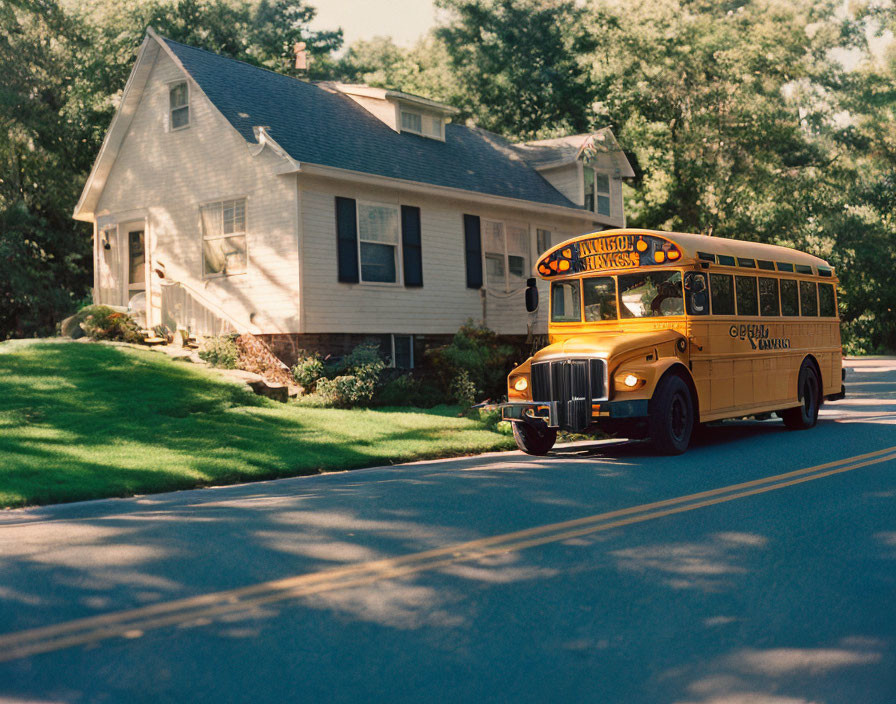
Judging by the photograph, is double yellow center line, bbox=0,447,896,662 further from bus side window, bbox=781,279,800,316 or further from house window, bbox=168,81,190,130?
house window, bbox=168,81,190,130

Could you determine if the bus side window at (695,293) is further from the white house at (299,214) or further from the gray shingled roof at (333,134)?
the gray shingled roof at (333,134)

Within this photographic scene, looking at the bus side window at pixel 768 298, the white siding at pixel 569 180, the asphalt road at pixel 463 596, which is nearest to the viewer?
the asphalt road at pixel 463 596

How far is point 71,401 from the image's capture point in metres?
14.7

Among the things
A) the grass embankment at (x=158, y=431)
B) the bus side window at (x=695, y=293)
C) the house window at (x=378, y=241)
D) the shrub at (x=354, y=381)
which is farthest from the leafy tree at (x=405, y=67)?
the bus side window at (x=695, y=293)

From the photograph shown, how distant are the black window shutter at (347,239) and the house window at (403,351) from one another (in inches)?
79.1

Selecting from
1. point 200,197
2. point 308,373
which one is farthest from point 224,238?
point 308,373

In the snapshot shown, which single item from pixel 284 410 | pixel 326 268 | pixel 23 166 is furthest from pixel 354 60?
pixel 284 410

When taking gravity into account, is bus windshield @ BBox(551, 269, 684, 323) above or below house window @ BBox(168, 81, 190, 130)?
below

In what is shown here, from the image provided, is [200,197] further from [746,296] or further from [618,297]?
[746,296]

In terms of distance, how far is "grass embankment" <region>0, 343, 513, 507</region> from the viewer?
10.8m

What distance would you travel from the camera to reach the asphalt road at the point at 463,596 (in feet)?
13.9

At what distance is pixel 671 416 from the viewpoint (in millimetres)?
12211

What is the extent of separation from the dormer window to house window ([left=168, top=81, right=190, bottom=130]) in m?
5.58

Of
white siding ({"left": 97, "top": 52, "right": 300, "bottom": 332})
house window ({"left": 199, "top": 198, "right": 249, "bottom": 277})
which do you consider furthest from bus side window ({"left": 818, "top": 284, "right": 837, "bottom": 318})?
house window ({"left": 199, "top": 198, "right": 249, "bottom": 277})
